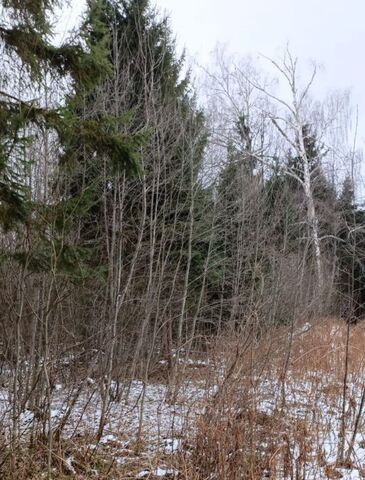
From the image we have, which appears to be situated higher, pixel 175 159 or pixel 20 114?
pixel 175 159

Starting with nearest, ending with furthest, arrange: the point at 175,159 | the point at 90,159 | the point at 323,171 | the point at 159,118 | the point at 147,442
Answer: the point at 147,442, the point at 90,159, the point at 159,118, the point at 175,159, the point at 323,171

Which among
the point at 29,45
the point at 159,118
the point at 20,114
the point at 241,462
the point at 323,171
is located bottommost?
the point at 241,462

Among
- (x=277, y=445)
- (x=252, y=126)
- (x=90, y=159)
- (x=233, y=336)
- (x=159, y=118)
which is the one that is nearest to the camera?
(x=277, y=445)

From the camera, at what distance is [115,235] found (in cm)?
611

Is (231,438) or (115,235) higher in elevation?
(115,235)

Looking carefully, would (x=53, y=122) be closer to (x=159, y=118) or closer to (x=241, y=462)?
(x=241, y=462)

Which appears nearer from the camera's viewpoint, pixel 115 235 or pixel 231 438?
pixel 231 438

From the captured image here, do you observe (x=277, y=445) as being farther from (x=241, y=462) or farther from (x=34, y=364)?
(x=34, y=364)

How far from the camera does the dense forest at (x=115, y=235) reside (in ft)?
12.5

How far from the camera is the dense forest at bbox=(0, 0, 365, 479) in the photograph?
12.5 ft

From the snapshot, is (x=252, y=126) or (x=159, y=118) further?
(x=252, y=126)

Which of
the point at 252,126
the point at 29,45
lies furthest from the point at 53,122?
the point at 252,126

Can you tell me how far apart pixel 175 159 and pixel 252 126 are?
5962 mm

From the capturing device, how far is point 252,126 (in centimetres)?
1323
